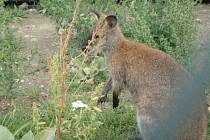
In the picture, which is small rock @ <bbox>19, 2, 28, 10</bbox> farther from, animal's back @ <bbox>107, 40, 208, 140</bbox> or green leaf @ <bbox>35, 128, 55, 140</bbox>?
green leaf @ <bbox>35, 128, 55, 140</bbox>

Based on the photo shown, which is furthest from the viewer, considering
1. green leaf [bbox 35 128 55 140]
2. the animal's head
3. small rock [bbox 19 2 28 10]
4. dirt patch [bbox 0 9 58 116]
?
small rock [bbox 19 2 28 10]

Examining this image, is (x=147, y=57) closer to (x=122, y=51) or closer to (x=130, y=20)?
(x=122, y=51)

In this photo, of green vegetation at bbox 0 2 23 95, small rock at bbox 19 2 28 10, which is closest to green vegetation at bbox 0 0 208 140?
green vegetation at bbox 0 2 23 95

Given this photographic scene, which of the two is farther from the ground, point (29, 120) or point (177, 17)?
point (177, 17)

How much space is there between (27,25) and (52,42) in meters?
0.93

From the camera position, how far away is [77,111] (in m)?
4.38

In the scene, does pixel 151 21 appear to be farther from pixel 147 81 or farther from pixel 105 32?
pixel 147 81

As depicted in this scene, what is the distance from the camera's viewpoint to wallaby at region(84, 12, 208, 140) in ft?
14.5

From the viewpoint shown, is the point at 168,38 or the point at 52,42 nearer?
the point at 168,38

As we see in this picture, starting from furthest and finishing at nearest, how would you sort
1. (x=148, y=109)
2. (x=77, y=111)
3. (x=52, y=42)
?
(x=52, y=42)
(x=148, y=109)
(x=77, y=111)

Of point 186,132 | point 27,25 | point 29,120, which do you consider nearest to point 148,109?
point 186,132

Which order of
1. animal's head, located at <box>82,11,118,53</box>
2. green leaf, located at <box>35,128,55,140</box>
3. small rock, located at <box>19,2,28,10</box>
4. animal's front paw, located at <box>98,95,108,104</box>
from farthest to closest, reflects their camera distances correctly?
small rock, located at <box>19,2,28,10</box> → animal's front paw, located at <box>98,95,108,104</box> → animal's head, located at <box>82,11,118,53</box> → green leaf, located at <box>35,128,55,140</box>

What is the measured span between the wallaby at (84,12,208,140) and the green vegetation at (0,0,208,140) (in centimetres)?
22

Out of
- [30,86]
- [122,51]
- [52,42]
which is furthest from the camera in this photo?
[52,42]
